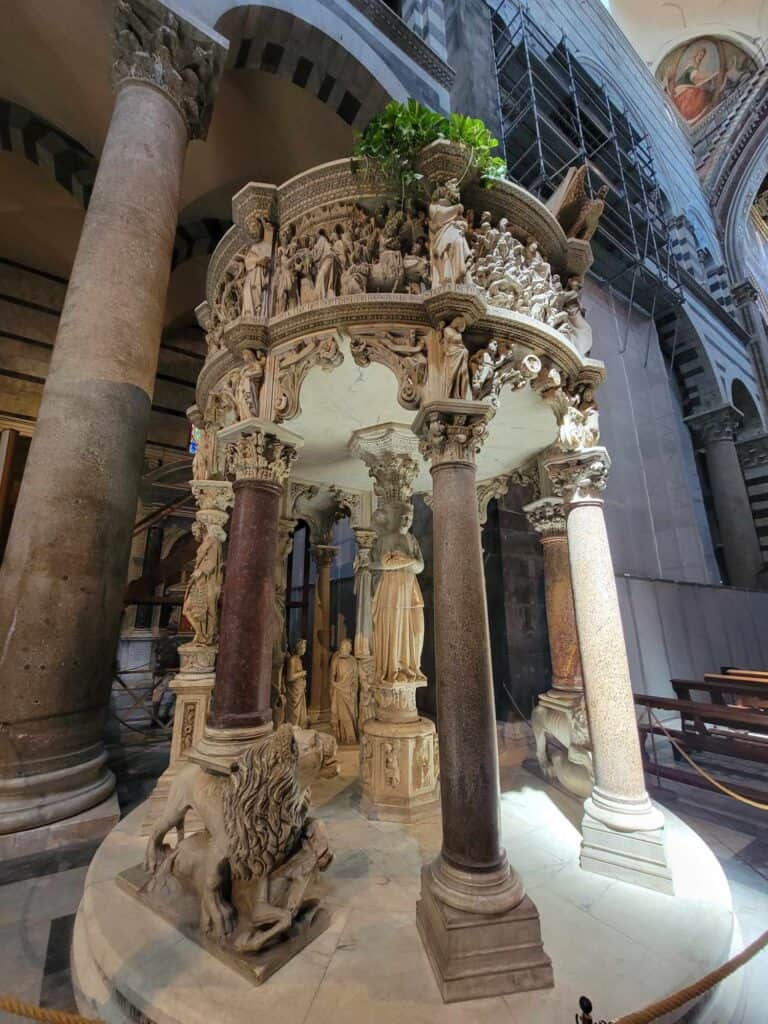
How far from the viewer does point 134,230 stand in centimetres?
435

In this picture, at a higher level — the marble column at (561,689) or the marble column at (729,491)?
the marble column at (729,491)

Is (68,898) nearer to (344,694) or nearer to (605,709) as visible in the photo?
(344,694)

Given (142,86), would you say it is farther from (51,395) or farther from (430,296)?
(430,296)

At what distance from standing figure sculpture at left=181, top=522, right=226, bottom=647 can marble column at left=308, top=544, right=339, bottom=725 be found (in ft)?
8.10

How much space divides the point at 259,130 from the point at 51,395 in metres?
9.05

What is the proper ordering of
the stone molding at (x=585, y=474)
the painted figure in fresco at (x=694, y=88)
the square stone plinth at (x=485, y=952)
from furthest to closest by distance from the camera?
the painted figure in fresco at (x=694, y=88), the stone molding at (x=585, y=474), the square stone plinth at (x=485, y=952)

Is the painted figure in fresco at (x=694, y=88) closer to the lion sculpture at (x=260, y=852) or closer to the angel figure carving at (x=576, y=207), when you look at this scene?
the angel figure carving at (x=576, y=207)

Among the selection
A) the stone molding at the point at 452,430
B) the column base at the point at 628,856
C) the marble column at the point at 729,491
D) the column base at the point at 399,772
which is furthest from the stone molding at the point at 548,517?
the marble column at the point at 729,491

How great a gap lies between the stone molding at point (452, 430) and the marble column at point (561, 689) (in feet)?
7.49

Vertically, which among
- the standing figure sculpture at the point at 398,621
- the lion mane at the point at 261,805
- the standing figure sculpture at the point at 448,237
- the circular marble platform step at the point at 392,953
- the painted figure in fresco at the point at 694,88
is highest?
the painted figure in fresco at the point at 694,88

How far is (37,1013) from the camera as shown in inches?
58.0

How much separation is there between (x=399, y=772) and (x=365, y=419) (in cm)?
351

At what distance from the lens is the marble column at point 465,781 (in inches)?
78.0

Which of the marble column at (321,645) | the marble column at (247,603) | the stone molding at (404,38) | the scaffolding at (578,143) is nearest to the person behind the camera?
the marble column at (247,603)
